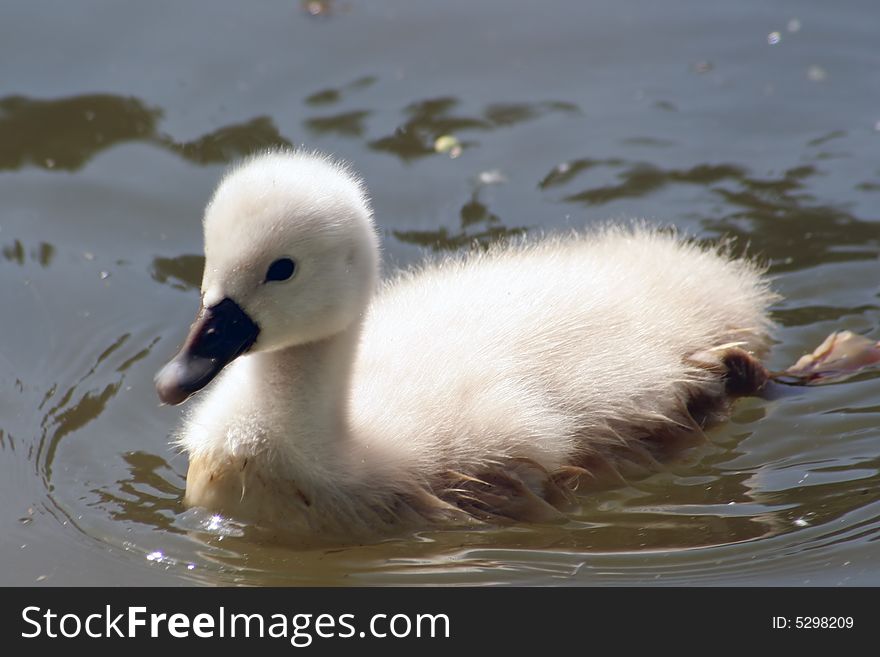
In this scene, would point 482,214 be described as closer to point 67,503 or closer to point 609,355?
point 609,355

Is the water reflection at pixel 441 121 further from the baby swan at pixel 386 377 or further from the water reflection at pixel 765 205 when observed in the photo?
the baby swan at pixel 386 377

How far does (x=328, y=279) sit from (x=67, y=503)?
108cm

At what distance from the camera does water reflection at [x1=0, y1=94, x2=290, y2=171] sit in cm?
600

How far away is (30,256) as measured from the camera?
5.43 meters

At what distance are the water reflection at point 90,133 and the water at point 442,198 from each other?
0.5 inches

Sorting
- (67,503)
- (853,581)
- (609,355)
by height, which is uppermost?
(609,355)

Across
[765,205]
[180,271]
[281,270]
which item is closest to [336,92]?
[180,271]

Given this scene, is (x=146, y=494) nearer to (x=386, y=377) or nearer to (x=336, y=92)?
(x=386, y=377)

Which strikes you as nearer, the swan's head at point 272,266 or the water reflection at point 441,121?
the swan's head at point 272,266

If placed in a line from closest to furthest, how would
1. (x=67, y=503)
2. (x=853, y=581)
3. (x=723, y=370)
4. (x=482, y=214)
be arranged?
(x=853, y=581), (x=67, y=503), (x=723, y=370), (x=482, y=214)

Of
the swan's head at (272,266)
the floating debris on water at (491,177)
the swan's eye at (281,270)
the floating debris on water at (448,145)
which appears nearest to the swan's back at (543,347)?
the swan's head at (272,266)

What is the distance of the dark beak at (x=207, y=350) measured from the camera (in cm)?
366

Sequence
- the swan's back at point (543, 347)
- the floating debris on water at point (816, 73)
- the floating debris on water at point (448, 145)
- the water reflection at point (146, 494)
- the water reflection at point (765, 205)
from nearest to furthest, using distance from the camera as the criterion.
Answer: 1. the swan's back at point (543, 347)
2. the water reflection at point (146, 494)
3. the water reflection at point (765, 205)
4. the floating debris on water at point (448, 145)
5. the floating debris on water at point (816, 73)

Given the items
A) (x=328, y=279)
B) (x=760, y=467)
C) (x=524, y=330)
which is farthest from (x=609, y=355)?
(x=328, y=279)
